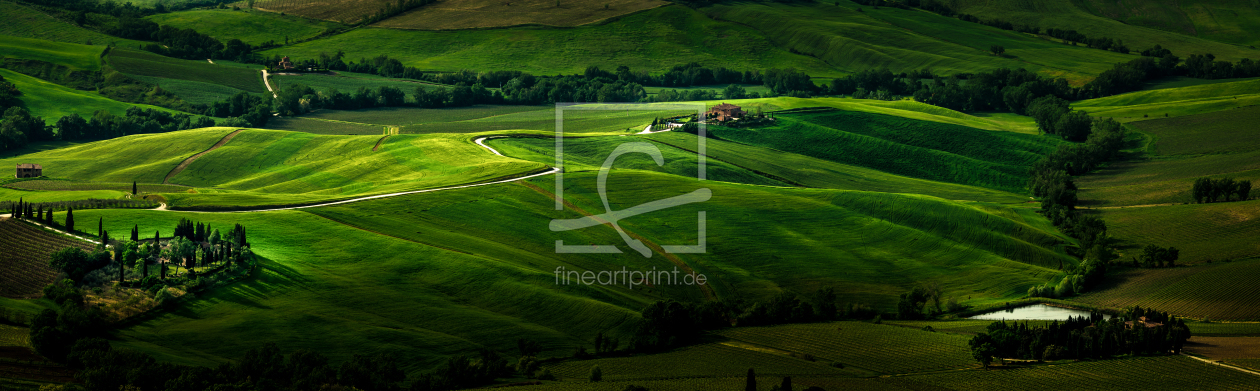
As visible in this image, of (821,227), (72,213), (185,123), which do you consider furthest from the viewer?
(185,123)

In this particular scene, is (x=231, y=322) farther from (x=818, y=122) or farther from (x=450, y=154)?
(x=818, y=122)

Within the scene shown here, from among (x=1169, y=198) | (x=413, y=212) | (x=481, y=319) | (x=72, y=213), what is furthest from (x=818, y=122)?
(x=72, y=213)

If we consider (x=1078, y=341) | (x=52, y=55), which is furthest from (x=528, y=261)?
(x=52, y=55)

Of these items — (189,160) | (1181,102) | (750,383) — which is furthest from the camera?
(1181,102)

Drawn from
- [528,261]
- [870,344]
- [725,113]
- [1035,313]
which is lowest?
[870,344]

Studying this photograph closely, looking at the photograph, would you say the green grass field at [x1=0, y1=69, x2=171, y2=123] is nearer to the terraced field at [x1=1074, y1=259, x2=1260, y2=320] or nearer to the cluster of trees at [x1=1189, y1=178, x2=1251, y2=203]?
the terraced field at [x1=1074, y1=259, x2=1260, y2=320]

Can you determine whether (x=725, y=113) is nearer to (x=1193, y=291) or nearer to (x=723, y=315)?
(x=723, y=315)
